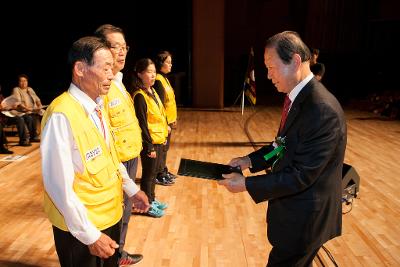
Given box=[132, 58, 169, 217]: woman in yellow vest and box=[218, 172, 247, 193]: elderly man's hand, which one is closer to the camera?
box=[218, 172, 247, 193]: elderly man's hand

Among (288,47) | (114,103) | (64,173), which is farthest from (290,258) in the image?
(114,103)

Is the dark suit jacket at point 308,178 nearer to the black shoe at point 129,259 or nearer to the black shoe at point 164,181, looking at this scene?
the black shoe at point 129,259

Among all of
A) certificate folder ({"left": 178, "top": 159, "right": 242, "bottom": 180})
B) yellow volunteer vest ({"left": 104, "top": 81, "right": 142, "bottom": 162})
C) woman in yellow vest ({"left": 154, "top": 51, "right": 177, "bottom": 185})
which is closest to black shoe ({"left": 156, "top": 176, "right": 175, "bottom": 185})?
woman in yellow vest ({"left": 154, "top": 51, "right": 177, "bottom": 185})

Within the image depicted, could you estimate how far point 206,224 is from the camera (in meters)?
3.70

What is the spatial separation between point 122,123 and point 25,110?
4.85 metres

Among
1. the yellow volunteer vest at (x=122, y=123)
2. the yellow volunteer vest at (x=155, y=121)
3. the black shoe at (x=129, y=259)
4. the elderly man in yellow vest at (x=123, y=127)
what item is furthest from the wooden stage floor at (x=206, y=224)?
the yellow volunteer vest at (x=122, y=123)

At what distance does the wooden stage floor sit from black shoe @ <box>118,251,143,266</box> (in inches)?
3.0

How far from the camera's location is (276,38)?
1660 mm

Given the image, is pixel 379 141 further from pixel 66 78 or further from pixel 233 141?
pixel 66 78

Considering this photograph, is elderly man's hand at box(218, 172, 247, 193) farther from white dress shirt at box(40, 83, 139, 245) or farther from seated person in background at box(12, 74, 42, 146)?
seated person in background at box(12, 74, 42, 146)

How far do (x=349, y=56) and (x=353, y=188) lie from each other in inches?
426

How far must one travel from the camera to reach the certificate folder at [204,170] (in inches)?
77.7

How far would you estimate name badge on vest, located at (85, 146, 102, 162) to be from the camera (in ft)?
5.32

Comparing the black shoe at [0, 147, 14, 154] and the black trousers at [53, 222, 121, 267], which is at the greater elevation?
the black trousers at [53, 222, 121, 267]
